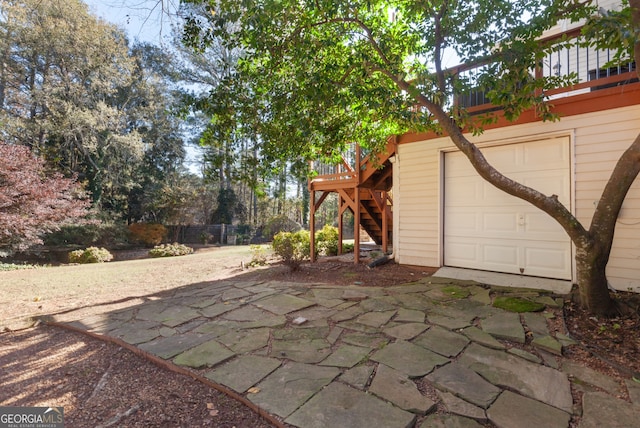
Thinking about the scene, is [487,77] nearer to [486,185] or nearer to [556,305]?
[486,185]

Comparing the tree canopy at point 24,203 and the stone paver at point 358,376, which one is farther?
the tree canopy at point 24,203

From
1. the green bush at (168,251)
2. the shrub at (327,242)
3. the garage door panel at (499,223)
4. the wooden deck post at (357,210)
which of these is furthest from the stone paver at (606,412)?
the green bush at (168,251)

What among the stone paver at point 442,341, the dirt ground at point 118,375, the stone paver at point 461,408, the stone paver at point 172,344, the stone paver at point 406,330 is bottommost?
the dirt ground at point 118,375

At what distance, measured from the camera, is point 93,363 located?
8.73ft

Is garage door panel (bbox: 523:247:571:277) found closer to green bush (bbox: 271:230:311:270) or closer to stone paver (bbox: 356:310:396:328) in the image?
stone paver (bbox: 356:310:396:328)

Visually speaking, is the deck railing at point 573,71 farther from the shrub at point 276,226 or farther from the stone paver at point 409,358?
the shrub at point 276,226

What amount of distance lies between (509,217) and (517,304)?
160 cm

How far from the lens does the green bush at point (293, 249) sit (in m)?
5.81

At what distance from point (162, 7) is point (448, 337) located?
4.51m

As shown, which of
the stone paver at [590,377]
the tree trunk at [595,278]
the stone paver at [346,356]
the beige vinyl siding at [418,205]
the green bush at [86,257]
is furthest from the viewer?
the green bush at [86,257]

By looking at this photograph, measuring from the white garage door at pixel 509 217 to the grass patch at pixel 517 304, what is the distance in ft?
3.54

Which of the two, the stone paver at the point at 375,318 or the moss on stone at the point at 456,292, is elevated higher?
the moss on stone at the point at 456,292

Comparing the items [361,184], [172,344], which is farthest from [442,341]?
[361,184]

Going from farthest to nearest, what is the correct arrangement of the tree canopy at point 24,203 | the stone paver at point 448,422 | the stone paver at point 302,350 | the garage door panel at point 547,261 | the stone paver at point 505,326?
the tree canopy at point 24,203 → the garage door panel at point 547,261 → the stone paver at point 505,326 → the stone paver at point 302,350 → the stone paver at point 448,422
